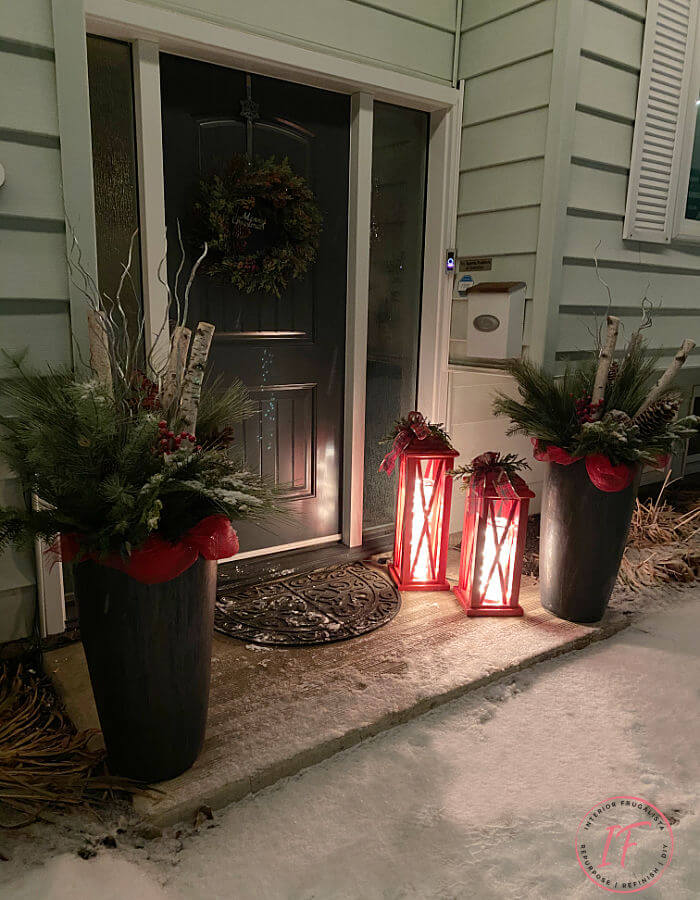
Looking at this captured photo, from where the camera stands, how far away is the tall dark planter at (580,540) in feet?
8.09

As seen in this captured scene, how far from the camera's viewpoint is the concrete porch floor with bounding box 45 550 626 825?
1.75 m

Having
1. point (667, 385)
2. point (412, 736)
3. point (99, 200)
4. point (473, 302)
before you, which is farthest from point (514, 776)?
point (99, 200)

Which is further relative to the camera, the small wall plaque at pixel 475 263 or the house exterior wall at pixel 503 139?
the small wall plaque at pixel 475 263

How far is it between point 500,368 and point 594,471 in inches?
29.7

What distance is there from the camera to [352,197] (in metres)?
2.94

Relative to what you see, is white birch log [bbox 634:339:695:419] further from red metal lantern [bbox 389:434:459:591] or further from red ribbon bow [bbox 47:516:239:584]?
red ribbon bow [bbox 47:516:239:584]

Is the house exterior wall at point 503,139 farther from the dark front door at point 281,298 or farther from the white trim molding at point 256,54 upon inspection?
the dark front door at point 281,298

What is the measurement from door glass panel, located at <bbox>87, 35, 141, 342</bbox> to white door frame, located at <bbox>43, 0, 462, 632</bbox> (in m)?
0.04

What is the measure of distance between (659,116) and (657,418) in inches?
56.6

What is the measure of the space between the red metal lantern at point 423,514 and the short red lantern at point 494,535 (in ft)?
0.49

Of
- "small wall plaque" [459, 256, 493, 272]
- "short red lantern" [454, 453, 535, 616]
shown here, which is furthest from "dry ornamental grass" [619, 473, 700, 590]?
"small wall plaque" [459, 256, 493, 272]

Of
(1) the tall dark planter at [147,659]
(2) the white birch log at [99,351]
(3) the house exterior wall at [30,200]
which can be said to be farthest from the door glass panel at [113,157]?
(1) the tall dark planter at [147,659]

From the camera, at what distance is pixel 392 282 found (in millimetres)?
3172

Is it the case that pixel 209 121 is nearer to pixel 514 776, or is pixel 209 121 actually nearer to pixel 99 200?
pixel 99 200
